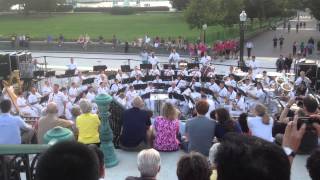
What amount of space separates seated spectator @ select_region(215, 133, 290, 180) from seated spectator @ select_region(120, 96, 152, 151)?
7180mm

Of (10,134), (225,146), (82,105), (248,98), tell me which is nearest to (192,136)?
(82,105)

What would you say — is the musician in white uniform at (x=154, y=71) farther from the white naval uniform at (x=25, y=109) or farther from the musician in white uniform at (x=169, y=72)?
the white naval uniform at (x=25, y=109)

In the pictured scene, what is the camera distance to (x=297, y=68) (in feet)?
73.9

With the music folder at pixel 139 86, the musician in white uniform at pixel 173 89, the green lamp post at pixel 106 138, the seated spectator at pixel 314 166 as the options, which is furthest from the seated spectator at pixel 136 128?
the music folder at pixel 139 86

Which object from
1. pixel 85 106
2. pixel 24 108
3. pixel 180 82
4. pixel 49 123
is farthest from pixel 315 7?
pixel 49 123

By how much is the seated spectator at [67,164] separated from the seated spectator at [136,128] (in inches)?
271

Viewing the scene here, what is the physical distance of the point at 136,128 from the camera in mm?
9836

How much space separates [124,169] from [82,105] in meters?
1.47

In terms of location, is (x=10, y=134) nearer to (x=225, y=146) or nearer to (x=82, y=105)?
(x=82, y=105)

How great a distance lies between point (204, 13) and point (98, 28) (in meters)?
26.0

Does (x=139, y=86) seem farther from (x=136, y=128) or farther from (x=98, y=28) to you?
(x=98, y=28)

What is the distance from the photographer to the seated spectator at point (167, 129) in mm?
9484

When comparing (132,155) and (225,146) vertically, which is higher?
(225,146)

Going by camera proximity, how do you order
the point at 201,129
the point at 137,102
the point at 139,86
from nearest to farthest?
the point at 201,129
the point at 137,102
the point at 139,86
